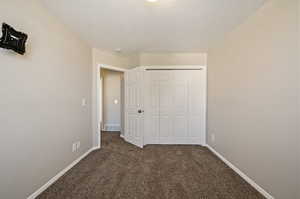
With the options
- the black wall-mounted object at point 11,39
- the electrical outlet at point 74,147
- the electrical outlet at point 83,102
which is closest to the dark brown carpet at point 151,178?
the electrical outlet at point 74,147

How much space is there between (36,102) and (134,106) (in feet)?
7.53

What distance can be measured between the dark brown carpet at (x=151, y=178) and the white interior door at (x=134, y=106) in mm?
668

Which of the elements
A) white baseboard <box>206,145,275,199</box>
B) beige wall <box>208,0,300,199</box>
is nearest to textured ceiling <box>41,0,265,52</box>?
beige wall <box>208,0,300,199</box>

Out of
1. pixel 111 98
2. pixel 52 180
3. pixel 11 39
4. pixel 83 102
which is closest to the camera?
pixel 11 39

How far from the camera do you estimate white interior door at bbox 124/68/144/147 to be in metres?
3.71

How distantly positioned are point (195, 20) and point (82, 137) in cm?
294

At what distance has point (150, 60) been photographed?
156 inches

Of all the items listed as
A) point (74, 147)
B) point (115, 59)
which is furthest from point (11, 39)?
point (115, 59)

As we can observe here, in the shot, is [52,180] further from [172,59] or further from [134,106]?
[172,59]

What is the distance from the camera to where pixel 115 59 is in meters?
3.85

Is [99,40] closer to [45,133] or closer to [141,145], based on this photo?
[45,133]

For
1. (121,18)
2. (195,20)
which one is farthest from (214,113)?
(121,18)

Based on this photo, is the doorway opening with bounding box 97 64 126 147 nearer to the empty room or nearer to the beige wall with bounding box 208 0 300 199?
the empty room

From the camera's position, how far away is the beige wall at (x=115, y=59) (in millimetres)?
3527
